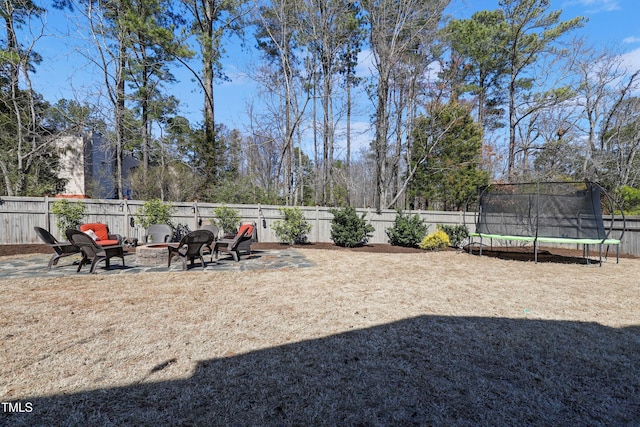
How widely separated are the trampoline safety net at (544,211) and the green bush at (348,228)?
369cm

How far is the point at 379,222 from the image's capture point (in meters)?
12.0

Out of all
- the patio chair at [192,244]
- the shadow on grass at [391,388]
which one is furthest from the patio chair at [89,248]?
the shadow on grass at [391,388]

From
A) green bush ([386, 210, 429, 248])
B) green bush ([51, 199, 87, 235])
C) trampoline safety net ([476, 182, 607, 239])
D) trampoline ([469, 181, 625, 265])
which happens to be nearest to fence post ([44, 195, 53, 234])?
green bush ([51, 199, 87, 235])

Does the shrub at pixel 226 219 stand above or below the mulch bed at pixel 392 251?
above

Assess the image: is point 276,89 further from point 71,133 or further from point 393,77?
point 71,133

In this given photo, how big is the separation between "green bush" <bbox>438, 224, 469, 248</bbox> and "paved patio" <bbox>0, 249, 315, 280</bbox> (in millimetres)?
5836

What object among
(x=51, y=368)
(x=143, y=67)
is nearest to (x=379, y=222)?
(x=51, y=368)

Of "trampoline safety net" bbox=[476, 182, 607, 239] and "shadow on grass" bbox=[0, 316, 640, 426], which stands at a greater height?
"trampoline safety net" bbox=[476, 182, 607, 239]

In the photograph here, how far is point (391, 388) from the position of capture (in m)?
2.16

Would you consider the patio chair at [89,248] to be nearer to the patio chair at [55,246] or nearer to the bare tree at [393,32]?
the patio chair at [55,246]

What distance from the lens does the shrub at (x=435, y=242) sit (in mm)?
10125

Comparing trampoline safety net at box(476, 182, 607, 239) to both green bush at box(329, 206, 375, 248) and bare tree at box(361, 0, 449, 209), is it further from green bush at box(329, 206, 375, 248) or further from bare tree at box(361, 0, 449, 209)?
bare tree at box(361, 0, 449, 209)

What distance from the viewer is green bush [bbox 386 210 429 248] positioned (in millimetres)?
10906

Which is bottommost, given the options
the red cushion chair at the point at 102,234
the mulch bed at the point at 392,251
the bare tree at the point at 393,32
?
the mulch bed at the point at 392,251
